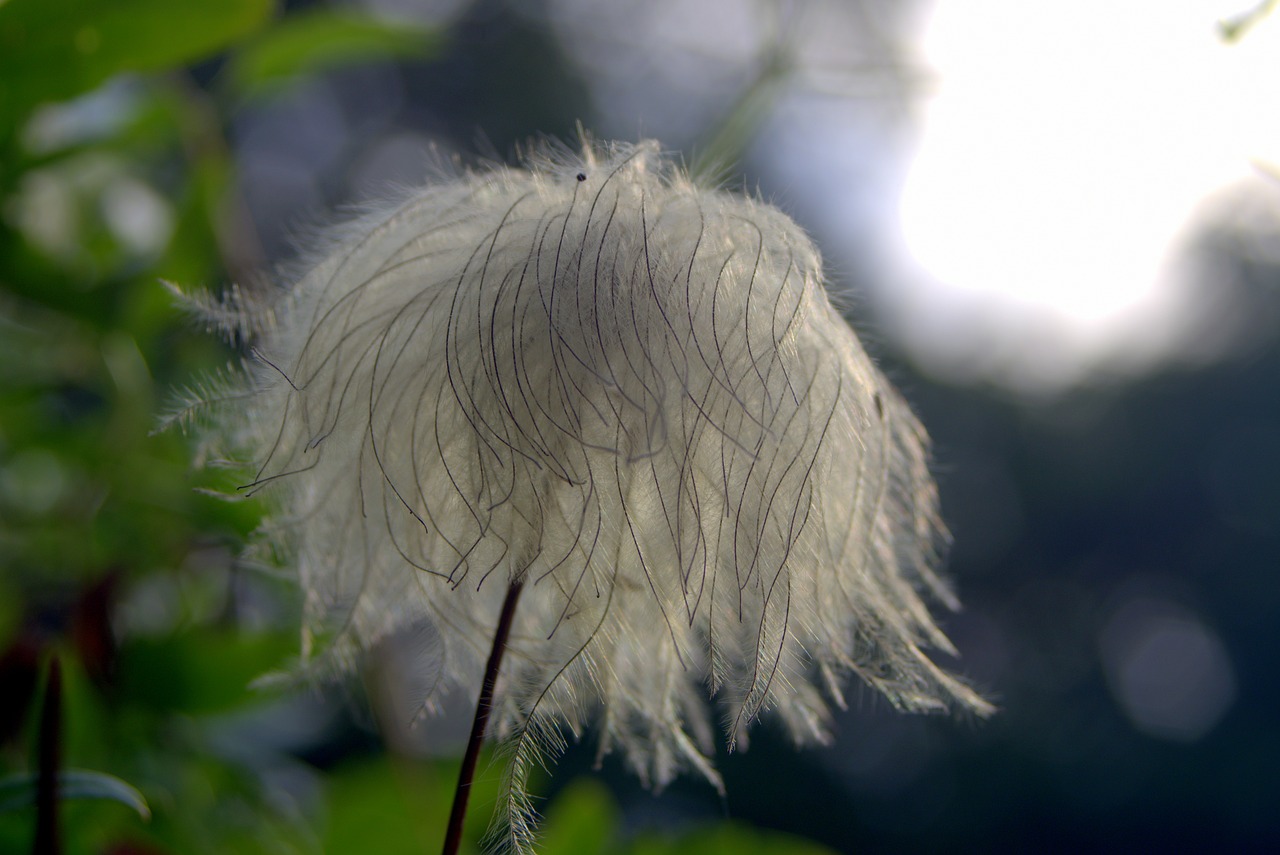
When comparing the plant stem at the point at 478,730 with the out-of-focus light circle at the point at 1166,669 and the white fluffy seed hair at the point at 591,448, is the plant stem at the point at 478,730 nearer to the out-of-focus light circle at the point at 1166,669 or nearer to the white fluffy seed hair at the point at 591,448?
the white fluffy seed hair at the point at 591,448

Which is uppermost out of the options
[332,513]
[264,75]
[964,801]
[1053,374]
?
[1053,374]

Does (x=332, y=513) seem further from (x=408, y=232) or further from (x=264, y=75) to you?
(x=264, y=75)

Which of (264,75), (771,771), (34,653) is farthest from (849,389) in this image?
(771,771)

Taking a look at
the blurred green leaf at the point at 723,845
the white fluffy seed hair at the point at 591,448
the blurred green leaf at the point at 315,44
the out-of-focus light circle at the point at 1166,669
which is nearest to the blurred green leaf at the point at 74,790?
the white fluffy seed hair at the point at 591,448

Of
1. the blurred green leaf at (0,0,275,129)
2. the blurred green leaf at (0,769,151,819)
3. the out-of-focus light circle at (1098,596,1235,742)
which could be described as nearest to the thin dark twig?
the blurred green leaf at (0,769,151,819)

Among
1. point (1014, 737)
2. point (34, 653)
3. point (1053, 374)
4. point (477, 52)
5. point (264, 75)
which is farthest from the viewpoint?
point (1053, 374)

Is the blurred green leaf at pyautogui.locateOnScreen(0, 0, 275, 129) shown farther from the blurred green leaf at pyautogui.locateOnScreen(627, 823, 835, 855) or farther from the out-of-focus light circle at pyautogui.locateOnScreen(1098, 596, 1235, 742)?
the out-of-focus light circle at pyautogui.locateOnScreen(1098, 596, 1235, 742)
